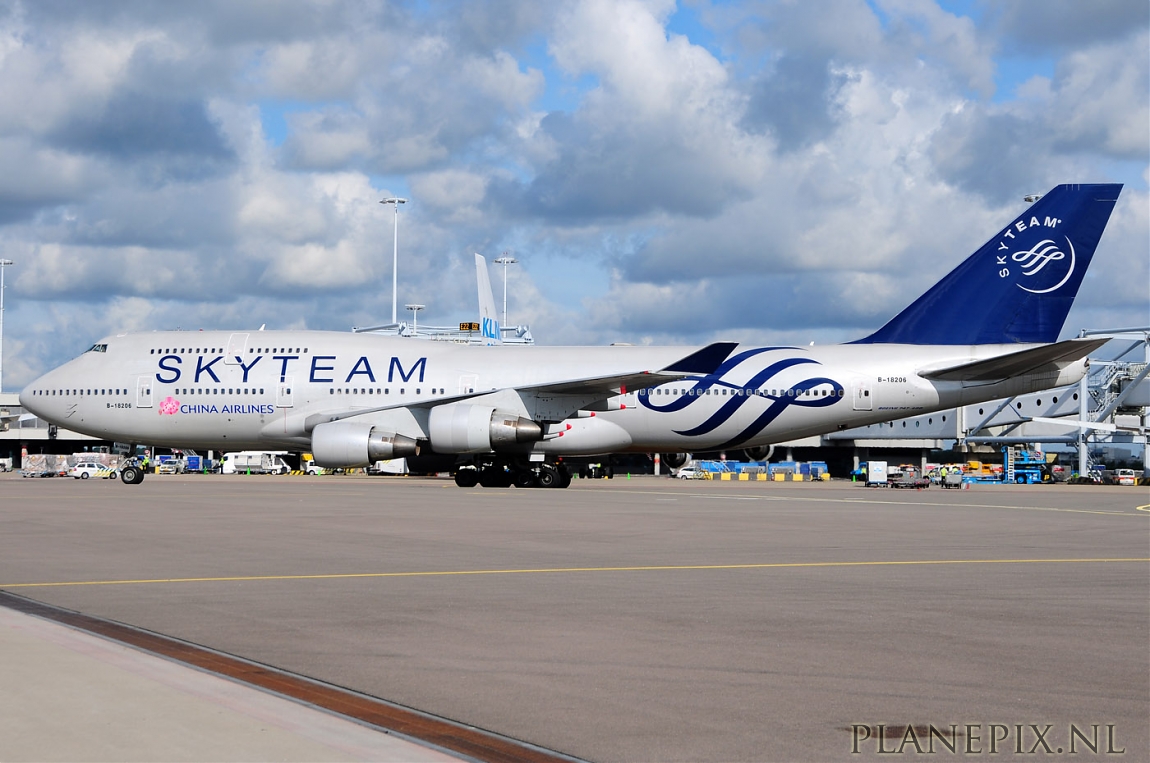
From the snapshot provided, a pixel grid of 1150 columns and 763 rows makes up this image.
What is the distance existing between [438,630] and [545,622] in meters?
0.92

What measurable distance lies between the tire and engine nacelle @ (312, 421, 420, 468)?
17.4ft

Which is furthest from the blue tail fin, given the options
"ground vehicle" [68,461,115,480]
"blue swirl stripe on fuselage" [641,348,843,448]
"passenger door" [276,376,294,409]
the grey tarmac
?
"ground vehicle" [68,461,115,480]

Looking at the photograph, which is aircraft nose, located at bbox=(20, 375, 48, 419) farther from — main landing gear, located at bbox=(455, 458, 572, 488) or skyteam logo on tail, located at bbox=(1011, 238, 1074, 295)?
skyteam logo on tail, located at bbox=(1011, 238, 1074, 295)

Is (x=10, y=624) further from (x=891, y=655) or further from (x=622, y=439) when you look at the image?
(x=622, y=439)

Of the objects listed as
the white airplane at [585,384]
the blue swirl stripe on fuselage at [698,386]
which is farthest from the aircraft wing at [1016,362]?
the blue swirl stripe on fuselage at [698,386]

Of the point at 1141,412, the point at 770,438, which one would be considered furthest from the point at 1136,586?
the point at 1141,412

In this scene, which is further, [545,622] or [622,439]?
[622,439]

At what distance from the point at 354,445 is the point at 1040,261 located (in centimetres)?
2239

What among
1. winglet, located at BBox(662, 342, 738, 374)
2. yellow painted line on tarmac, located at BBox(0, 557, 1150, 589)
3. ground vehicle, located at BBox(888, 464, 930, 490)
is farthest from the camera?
ground vehicle, located at BBox(888, 464, 930, 490)

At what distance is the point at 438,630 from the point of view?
8.72m

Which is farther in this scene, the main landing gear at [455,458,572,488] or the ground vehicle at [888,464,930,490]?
the ground vehicle at [888,464,930,490]

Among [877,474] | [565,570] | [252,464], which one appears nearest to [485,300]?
[252,464]

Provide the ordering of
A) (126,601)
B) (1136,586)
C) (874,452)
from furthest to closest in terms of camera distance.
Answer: (874,452) → (1136,586) → (126,601)

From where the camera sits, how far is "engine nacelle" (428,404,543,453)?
113ft
